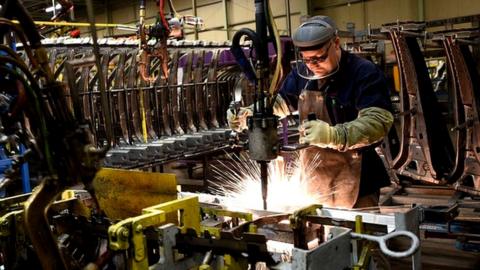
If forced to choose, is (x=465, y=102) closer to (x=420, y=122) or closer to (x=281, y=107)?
(x=420, y=122)

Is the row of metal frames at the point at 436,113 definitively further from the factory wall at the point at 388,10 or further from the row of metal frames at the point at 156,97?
the factory wall at the point at 388,10

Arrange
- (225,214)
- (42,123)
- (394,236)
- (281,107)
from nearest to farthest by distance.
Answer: (42,123)
(394,236)
(225,214)
(281,107)

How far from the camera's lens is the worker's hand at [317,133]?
2398mm

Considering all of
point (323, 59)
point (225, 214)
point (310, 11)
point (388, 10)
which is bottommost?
point (225, 214)

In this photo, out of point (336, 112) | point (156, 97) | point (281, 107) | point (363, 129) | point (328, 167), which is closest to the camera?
point (363, 129)

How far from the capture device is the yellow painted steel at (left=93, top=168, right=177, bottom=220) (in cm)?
198

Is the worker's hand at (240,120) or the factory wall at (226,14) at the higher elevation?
the factory wall at (226,14)

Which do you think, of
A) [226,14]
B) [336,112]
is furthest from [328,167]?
[226,14]

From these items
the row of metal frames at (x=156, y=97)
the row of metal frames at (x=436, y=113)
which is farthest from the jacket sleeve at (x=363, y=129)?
the row of metal frames at (x=156, y=97)

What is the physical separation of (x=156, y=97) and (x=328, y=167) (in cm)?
344

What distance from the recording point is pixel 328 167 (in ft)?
9.98

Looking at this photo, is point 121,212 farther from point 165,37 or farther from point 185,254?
point 165,37

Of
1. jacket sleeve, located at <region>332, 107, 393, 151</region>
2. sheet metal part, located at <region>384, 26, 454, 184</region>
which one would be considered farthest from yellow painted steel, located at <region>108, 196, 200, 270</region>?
sheet metal part, located at <region>384, 26, 454, 184</region>

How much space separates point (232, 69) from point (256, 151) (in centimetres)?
538
